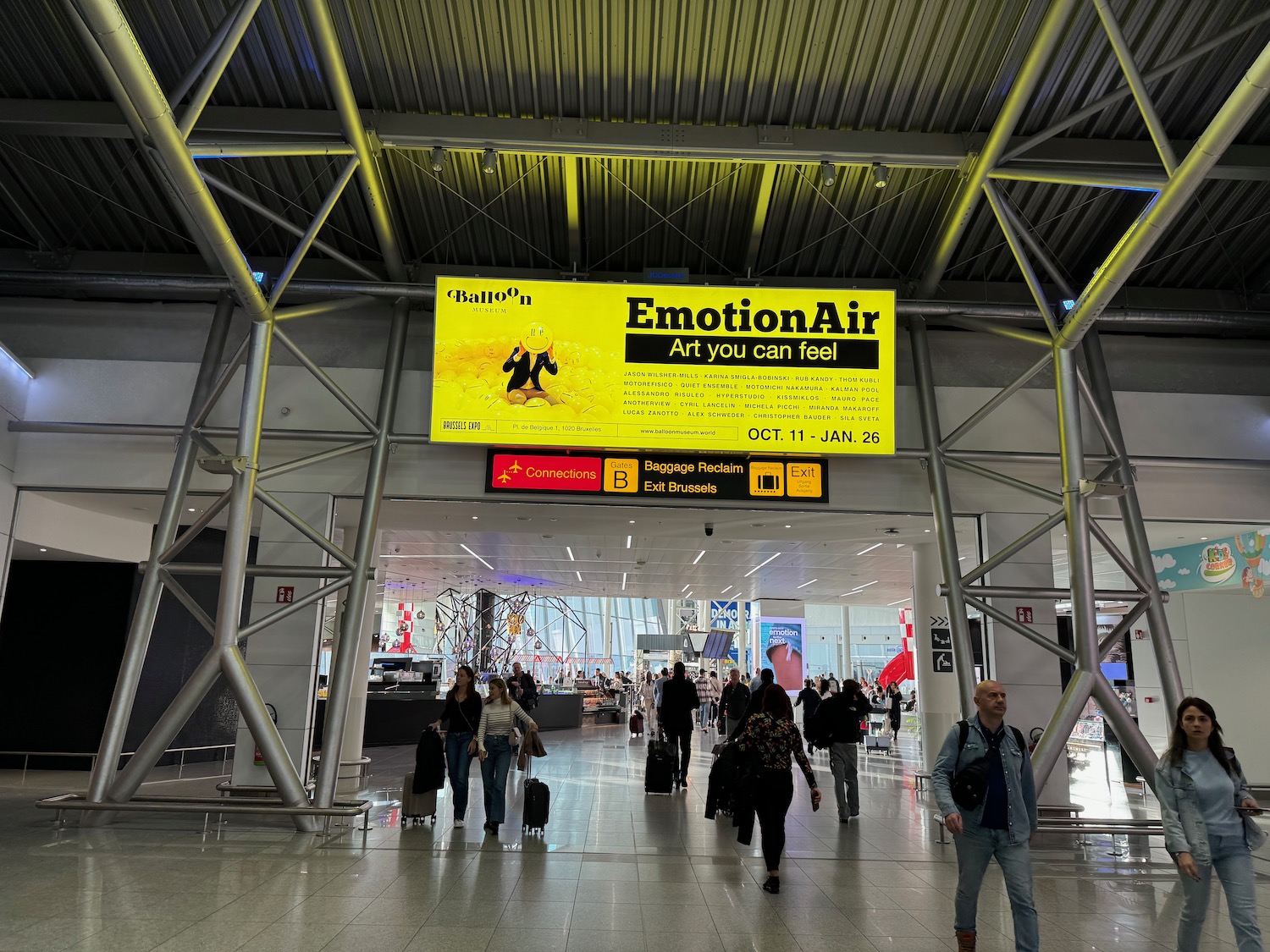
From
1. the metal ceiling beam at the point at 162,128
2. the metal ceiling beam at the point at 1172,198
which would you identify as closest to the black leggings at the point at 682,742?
the metal ceiling beam at the point at 1172,198

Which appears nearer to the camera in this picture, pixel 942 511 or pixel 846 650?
pixel 942 511

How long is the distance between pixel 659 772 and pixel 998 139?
854 centimetres

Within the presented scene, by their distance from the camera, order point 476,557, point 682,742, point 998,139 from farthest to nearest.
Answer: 1. point 476,557
2. point 682,742
3. point 998,139

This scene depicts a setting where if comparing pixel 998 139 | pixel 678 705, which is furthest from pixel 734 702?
pixel 998 139

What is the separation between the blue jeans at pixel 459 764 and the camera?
9.06m

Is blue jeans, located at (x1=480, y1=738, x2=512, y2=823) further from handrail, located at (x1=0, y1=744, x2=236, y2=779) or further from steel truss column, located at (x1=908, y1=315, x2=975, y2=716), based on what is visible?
handrail, located at (x1=0, y1=744, x2=236, y2=779)

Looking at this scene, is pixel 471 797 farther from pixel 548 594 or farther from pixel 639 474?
pixel 548 594

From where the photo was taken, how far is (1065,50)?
30.0ft

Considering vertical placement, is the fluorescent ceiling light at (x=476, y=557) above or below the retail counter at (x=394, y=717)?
above

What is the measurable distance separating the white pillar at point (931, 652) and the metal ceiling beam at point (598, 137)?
751 cm

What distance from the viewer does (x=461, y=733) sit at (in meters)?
9.16

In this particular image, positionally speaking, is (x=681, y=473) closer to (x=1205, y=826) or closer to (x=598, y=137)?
(x=598, y=137)

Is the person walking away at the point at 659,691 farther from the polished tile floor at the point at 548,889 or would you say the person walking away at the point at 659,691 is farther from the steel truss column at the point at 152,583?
the steel truss column at the point at 152,583

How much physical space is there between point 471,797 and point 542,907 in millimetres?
5412
